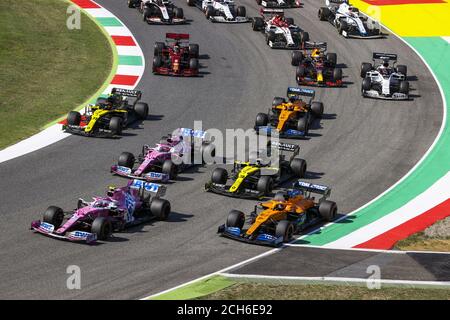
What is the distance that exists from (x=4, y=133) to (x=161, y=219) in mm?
10995

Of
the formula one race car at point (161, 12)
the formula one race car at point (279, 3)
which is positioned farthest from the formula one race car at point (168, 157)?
the formula one race car at point (279, 3)

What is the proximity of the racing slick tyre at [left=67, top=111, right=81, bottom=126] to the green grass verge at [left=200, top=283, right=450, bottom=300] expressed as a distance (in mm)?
15956

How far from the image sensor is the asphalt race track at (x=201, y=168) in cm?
2952

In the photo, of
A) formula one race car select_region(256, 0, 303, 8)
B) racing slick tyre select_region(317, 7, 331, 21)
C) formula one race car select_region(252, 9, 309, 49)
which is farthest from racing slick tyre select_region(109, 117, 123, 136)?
formula one race car select_region(256, 0, 303, 8)

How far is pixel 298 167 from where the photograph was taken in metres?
38.1

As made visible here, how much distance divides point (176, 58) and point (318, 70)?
22.3 feet

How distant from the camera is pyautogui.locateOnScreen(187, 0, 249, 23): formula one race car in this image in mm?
59094

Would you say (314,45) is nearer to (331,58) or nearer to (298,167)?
(331,58)

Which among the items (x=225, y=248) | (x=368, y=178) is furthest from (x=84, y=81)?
(x=225, y=248)

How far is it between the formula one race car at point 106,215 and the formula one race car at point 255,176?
290 cm

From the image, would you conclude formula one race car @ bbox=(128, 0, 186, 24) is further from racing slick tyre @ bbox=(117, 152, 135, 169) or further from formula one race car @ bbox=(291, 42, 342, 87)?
racing slick tyre @ bbox=(117, 152, 135, 169)

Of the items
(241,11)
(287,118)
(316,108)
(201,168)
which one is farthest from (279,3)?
(201,168)

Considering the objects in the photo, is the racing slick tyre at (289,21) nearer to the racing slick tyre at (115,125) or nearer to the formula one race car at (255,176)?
the racing slick tyre at (115,125)

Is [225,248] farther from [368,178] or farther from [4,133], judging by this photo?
[4,133]
